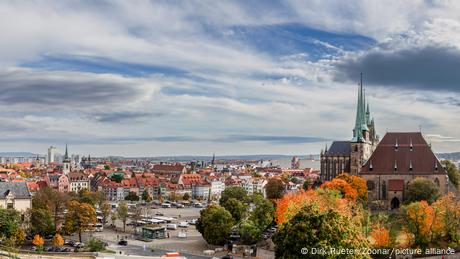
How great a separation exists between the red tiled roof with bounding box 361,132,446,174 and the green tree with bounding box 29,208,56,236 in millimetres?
40498

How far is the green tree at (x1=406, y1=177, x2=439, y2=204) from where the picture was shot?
6160cm

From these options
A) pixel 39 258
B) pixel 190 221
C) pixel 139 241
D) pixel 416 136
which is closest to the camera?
pixel 39 258

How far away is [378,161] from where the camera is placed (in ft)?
240

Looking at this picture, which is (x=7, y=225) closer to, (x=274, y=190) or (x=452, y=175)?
(x=274, y=190)

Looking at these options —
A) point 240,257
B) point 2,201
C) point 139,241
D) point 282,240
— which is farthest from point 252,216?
point 2,201

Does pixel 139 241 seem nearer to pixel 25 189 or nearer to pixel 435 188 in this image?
A: pixel 25 189

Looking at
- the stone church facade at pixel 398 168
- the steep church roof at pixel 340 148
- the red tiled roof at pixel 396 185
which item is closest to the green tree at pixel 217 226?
the stone church facade at pixel 398 168

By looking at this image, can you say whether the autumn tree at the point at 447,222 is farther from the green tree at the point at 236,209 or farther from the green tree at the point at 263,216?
the green tree at the point at 236,209

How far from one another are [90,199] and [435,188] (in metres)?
47.7

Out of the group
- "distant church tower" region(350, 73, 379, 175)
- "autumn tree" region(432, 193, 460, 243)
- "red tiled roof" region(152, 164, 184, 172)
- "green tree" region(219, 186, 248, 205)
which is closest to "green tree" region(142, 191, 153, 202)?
"red tiled roof" region(152, 164, 184, 172)

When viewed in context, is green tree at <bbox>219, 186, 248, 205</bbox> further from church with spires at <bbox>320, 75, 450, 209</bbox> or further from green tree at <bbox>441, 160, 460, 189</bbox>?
green tree at <bbox>441, 160, 460, 189</bbox>

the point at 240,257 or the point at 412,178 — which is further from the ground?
the point at 412,178

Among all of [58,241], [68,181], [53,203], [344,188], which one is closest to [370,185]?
[344,188]

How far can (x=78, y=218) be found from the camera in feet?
195
